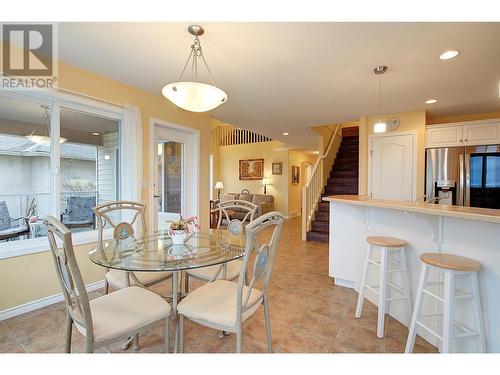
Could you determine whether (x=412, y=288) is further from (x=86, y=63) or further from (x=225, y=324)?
(x=86, y=63)

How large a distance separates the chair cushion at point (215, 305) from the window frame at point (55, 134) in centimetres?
179

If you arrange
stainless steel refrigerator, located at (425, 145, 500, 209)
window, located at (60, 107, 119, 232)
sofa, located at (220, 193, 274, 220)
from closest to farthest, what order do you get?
window, located at (60, 107, 119, 232) < stainless steel refrigerator, located at (425, 145, 500, 209) < sofa, located at (220, 193, 274, 220)

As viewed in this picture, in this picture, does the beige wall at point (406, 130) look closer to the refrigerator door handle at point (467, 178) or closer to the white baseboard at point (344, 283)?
the refrigerator door handle at point (467, 178)

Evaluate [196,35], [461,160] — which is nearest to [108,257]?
[196,35]

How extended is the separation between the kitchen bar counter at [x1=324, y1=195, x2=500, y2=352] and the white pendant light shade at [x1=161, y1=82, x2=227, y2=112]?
1.57 meters

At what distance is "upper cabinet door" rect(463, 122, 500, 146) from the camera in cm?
342

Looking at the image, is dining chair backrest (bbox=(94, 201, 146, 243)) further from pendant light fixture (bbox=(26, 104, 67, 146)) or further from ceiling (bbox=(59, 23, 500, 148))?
ceiling (bbox=(59, 23, 500, 148))

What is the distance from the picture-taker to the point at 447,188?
11.9 ft

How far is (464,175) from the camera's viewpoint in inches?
138

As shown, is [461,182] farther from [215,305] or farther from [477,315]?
[215,305]

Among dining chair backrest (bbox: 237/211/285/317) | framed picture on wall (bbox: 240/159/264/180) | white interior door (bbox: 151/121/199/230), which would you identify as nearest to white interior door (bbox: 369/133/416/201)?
white interior door (bbox: 151/121/199/230)

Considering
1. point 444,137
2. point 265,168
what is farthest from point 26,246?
point 265,168

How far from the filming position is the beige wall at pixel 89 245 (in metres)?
2.11

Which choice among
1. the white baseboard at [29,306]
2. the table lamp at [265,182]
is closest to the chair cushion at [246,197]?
the table lamp at [265,182]
